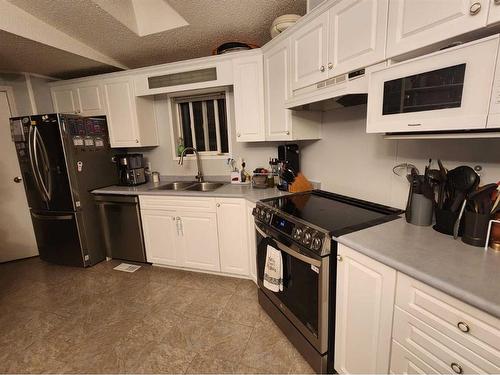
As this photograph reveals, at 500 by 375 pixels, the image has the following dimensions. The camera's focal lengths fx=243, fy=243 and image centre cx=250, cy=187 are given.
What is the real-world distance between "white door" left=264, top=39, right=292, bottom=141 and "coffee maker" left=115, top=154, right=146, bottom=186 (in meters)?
Result: 1.82

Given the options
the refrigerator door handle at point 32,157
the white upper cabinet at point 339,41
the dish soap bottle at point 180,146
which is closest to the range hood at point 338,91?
the white upper cabinet at point 339,41

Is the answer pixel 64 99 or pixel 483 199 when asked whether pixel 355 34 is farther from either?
pixel 64 99

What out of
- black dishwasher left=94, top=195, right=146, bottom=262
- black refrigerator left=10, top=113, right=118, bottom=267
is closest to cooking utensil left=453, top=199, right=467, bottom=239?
black dishwasher left=94, top=195, right=146, bottom=262

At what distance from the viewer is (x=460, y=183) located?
1173 millimetres

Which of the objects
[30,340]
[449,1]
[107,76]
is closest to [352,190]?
[449,1]

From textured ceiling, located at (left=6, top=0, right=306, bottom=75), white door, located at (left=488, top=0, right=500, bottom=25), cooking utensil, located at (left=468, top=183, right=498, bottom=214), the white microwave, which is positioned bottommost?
cooking utensil, located at (left=468, top=183, right=498, bottom=214)

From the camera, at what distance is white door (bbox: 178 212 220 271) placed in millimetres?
2494

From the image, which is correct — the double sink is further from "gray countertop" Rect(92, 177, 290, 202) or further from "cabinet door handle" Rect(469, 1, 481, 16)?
"cabinet door handle" Rect(469, 1, 481, 16)

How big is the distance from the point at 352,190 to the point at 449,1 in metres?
1.32

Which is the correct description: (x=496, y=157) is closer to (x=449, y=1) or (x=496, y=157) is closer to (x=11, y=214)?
(x=449, y=1)

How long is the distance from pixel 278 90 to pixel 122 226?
7.54ft

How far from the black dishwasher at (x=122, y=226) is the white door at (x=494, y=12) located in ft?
9.47

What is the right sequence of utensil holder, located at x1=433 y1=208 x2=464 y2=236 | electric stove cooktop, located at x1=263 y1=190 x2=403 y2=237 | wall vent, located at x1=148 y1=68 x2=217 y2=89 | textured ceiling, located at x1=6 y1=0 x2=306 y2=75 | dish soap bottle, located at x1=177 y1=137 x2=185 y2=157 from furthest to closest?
dish soap bottle, located at x1=177 y1=137 x2=185 y2=157 < wall vent, located at x1=148 y1=68 x2=217 y2=89 < textured ceiling, located at x1=6 y1=0 x2=306 y2=75 < electric stove cooktop, located at x1=263 y1=190 x2=403 y2=237 < utensil holder, located at x1=433 y1=208 x2=464 y2=236

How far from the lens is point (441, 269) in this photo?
3.05 ft
